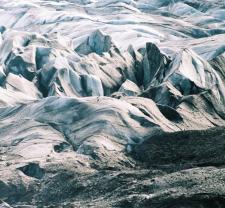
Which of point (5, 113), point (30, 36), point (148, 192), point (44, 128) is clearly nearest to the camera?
point (148, 192)

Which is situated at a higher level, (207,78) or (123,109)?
(123,109)

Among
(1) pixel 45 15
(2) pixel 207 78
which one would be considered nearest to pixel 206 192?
(2) pixel 207 78

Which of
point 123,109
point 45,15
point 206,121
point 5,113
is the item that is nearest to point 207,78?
point 206,121

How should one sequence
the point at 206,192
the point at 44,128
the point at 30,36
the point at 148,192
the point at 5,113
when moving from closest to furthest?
the point at 206,192
the point at 148,192
the point at 44,128
the point at 5,113
the point at 30,36

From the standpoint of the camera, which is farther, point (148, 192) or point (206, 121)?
point (206, 121)

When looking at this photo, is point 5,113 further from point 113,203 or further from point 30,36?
point 30,36

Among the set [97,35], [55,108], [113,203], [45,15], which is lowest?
[45,15]

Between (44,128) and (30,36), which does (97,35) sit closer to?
(30,36)
